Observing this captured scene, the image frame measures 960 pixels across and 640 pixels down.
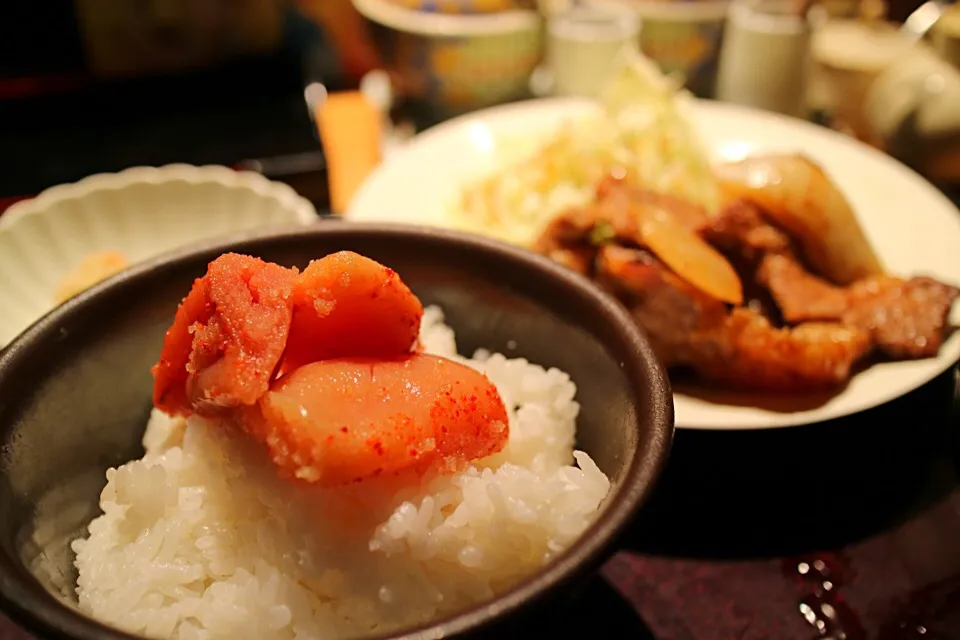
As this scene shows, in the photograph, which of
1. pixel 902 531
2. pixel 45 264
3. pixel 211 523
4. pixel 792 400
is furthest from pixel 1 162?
pixel 902 531

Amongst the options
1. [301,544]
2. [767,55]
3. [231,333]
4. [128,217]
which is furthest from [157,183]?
[767,55]

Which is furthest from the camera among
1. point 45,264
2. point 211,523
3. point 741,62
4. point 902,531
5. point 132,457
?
point 741,62

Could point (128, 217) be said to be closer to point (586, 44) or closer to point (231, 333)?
point (231, 333)

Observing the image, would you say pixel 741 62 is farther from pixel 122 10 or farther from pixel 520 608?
pixel 520 608

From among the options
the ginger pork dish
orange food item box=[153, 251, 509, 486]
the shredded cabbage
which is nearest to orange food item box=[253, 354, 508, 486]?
orange food item box=[153, 251, 509, 486]

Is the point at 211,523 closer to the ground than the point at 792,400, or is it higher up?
higher up

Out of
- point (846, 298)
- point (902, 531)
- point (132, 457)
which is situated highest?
point (132, 457)

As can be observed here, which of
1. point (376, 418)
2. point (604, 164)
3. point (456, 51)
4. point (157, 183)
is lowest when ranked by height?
point (604, 164)
